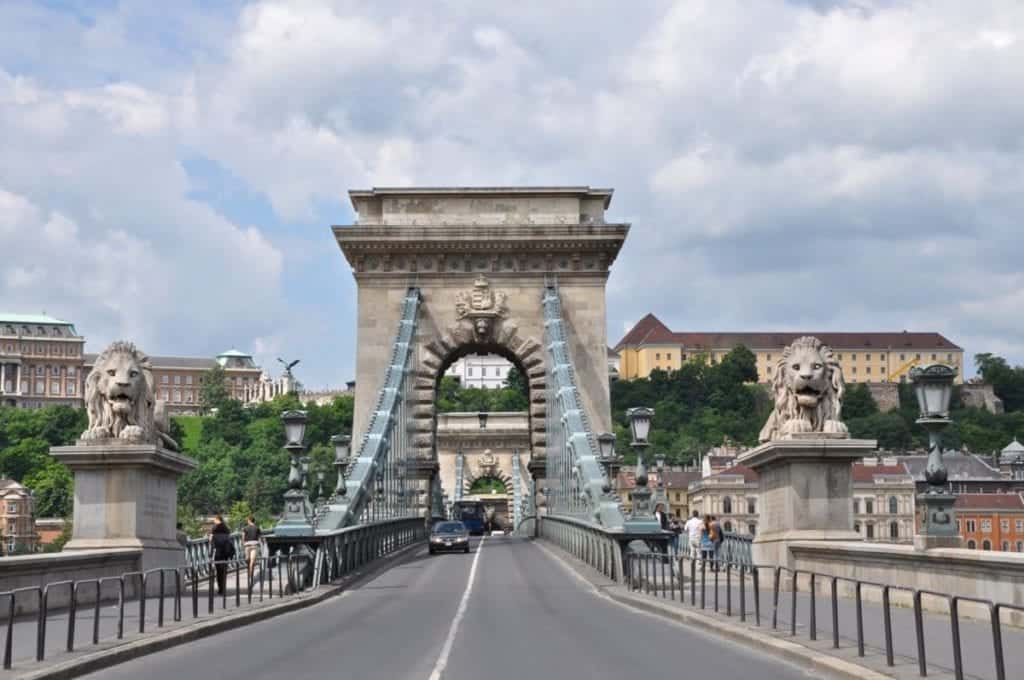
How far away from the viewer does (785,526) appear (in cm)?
2278

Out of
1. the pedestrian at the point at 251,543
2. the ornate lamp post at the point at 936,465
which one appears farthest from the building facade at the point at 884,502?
the ornate lamp post at the point at 936,465

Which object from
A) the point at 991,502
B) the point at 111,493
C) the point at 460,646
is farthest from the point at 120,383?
the point at 991,502

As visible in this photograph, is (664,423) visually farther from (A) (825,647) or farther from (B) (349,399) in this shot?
(A) (825,647)

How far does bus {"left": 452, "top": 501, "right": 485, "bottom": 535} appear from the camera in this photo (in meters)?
77.4

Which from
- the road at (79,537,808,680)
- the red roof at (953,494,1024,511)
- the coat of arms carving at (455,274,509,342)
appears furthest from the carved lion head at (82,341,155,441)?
the coat of arms carving at (455,274,509,342)

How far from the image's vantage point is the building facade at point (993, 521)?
1726 inches

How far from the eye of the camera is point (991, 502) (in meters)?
48.5

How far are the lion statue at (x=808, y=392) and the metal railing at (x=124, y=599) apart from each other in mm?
8653

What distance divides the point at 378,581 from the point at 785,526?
11.0 metres

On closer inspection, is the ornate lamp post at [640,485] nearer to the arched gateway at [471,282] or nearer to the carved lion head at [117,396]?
the carved lion head at [117,396]

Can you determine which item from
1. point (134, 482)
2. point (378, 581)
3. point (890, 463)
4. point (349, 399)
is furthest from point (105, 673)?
point (349, 399)

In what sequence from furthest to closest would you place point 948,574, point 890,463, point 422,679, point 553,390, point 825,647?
point 890,463, point 553,390, point 948,574, point 825,647, point 422,679

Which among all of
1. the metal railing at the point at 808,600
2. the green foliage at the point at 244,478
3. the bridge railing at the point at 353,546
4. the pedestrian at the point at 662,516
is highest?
the green foliage at the point at 244,478

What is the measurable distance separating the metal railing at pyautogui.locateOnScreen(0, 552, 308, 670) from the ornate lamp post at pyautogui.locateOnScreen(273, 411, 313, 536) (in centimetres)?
53
